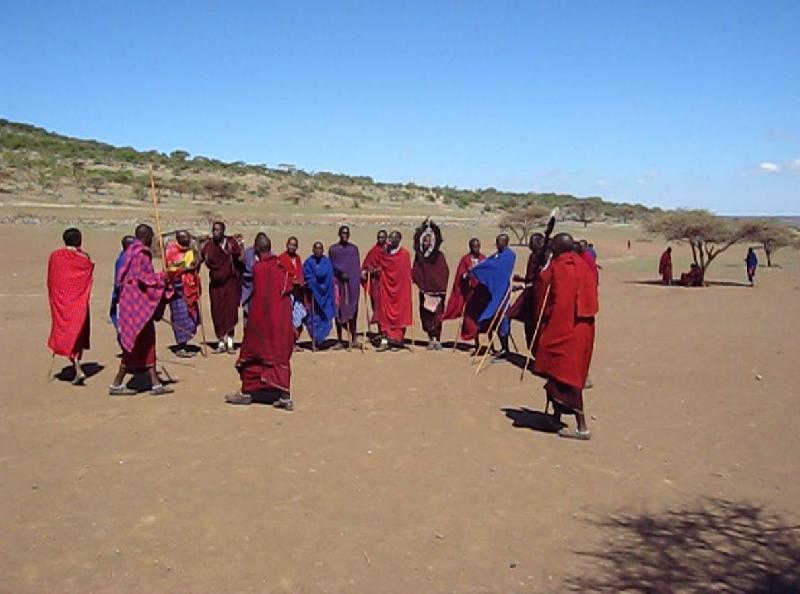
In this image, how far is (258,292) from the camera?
9227mm

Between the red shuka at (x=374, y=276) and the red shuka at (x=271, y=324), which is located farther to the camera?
the red shuka at (x=374, y=276)

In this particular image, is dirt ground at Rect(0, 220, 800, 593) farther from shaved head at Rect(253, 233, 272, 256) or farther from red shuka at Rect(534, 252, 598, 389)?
shaved head at Rect(253, 233, 272, 256)

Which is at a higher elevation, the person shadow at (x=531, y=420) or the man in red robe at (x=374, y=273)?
the man in red robe at (x=374, y=273)

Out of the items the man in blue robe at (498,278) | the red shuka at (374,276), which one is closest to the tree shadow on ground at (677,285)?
the man in blue robe at (498,278)

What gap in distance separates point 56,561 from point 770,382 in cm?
917

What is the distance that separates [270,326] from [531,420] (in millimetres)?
2905

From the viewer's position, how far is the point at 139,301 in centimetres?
938

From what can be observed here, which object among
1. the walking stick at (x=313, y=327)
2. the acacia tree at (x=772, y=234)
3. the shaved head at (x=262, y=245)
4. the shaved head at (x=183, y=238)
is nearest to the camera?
the shaved head at (x=262, y=245)

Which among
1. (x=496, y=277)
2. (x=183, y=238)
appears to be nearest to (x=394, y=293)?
(x=496, y=277)

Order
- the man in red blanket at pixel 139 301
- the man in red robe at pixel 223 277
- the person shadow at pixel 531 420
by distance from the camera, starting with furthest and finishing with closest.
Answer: the man in red robe at pixel 223 277
the man in red blanket at pixel 139 301
the person shadow at pixel 531 420

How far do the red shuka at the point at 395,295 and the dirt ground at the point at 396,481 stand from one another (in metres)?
0.83

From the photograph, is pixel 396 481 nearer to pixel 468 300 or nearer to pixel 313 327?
pixel 313 327

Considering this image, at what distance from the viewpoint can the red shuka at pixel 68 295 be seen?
32.8 feet

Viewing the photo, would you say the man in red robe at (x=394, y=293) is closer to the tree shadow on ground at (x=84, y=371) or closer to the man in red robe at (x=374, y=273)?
the man in red robe at (x=374, y=273)
